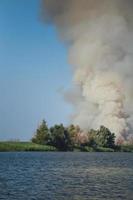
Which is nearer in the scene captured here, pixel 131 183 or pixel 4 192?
pixel 4 192

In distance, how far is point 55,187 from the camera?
54.5m

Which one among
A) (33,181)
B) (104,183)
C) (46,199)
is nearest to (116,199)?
(46,199)

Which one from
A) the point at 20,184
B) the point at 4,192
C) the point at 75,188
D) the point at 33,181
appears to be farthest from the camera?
the point at 33,181

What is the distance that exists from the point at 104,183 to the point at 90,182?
1975 mm

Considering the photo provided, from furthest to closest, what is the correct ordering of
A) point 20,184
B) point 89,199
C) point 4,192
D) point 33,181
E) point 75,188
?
point 33,181 < point 20,184 < point 75,188 < point 4,192 < point 89,199

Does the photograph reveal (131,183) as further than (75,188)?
Yes

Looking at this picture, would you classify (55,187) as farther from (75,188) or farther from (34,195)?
(34,195)

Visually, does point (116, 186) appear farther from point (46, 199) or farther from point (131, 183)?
point (46, 199)

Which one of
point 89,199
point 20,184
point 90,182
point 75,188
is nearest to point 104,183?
point 90,182

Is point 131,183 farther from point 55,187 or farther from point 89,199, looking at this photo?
point 89,199

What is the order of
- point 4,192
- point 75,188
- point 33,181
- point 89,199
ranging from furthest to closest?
1. point 33,181
2. point 75,188
3. point 4,192
4. point 89,199

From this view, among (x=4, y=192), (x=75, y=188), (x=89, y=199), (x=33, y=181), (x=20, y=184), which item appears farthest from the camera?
(x=33, y=181)

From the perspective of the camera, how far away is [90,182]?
59.5 metres

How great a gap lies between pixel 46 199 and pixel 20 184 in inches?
495
